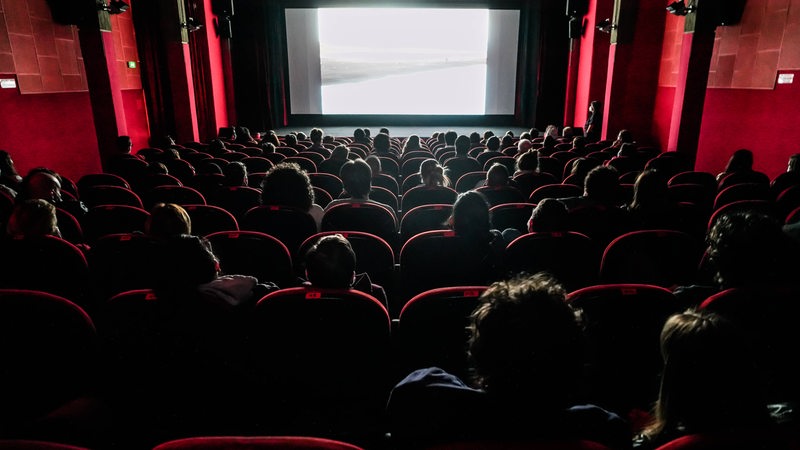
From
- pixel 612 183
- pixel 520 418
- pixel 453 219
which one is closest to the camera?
pixel 520 418

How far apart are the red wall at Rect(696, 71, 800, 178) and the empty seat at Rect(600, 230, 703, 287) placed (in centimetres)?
616

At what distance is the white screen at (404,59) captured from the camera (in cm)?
1592

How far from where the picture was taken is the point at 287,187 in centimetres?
357

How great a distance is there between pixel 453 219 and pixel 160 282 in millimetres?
1624

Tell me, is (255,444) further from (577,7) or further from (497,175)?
(577,7)

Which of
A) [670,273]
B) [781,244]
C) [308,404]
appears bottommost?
[308,404]

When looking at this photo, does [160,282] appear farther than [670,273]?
No

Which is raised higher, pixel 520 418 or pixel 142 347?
pixel 520 418

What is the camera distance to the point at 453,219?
2850 mm

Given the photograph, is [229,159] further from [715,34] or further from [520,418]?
[715,34]

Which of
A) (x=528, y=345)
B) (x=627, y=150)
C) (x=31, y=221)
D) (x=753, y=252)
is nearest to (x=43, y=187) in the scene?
(x=31, y=221)

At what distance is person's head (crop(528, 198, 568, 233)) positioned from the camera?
9.27 ft

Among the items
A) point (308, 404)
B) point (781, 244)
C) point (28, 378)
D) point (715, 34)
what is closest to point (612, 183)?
point (781, 244)

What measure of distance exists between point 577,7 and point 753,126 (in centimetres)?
733
